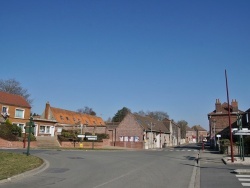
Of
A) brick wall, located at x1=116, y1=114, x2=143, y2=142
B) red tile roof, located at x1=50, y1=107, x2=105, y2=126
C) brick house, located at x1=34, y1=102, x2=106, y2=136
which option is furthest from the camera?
red tile roof, located at x1=50, y1=107, x2=105, y2=126

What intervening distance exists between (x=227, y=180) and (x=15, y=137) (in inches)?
1348

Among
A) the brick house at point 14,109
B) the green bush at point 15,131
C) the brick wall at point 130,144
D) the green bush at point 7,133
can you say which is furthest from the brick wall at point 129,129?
the green bush at point 7,133

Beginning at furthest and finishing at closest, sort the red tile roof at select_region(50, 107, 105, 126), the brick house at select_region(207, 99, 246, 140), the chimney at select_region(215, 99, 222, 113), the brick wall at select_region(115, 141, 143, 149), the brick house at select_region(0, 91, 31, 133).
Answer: the red tile roof at select_region(50, 107, 105, 126) → the chimney at select_region(215, 99, 222, 113) → the brick house at select_region(207, 99, 246, 140) → the brick wall at select_region(115, 141, 143, 149) → the brick house at select_region(0, 91, 31, 133)

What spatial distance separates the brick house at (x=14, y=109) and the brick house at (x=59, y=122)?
7.40ft

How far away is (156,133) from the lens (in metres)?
67.6

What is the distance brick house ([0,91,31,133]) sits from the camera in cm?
5104

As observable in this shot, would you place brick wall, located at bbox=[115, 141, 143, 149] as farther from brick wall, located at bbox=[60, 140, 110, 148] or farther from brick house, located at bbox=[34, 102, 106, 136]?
brick wall, located at bbox=[60, 140, 110, 148]

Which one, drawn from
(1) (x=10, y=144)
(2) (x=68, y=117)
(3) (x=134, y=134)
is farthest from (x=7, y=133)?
(2) (x=68, y=117)

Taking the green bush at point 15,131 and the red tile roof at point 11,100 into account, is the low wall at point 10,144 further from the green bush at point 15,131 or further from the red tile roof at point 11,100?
the red tile roof at point 11,100

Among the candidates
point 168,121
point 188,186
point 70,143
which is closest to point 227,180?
point 188,186

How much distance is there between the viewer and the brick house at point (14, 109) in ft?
167

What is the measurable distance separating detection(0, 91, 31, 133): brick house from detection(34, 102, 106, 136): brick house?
88.8 inches

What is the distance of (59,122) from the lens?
65000 mm

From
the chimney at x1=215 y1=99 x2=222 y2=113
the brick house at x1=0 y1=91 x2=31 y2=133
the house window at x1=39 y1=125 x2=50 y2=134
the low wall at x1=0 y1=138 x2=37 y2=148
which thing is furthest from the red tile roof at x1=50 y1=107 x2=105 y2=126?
the chimney at x1=215 y1=99 x2=222 y2=113
